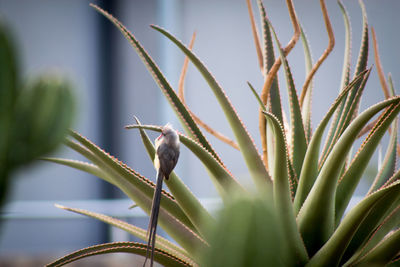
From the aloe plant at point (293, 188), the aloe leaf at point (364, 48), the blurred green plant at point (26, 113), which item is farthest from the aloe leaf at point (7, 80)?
the aloe leaf at point (364, 48)

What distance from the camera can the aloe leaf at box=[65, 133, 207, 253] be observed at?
21 centimetres

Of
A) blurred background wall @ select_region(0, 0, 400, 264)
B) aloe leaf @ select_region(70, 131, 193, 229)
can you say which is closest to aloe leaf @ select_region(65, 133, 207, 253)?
aloe leaf @ select_region(70, 131, 193, 229)

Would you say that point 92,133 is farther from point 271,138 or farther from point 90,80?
point 271,138

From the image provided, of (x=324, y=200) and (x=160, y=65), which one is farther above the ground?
(x=160, y=65)

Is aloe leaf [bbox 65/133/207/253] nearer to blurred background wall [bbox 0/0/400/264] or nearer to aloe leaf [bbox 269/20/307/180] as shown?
aloe leaf [bbox 269/20/307/180]

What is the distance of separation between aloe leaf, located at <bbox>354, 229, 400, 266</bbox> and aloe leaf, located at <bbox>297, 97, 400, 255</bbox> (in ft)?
0.08

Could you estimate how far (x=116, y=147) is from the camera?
87.2 inches

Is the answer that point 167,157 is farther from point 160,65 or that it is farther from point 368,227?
point 160,65

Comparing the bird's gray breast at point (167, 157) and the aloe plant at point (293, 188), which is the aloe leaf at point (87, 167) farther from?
the bird's gray breast at point (167, 157)

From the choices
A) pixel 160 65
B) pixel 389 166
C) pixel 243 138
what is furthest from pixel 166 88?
pixel 160 65

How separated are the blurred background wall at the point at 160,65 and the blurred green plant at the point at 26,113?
1970 millimetres

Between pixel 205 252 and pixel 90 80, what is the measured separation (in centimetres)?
223

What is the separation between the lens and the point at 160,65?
2.12 metres

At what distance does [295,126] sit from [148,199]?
4.1 inches
